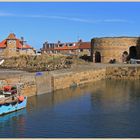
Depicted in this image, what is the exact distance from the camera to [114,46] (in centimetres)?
4278

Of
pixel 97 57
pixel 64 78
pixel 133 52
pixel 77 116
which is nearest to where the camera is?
pixel 77 116

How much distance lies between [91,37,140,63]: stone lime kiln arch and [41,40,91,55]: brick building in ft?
46.8

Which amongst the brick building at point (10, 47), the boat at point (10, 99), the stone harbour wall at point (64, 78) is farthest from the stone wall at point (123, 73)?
the brick building at point (10, 47)

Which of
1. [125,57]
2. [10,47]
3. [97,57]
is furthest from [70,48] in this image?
[125,57]

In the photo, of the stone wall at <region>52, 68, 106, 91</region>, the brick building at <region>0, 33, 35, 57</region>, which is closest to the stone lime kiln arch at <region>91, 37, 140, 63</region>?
the stone wall at <region>52, 68, 106, 91</region>

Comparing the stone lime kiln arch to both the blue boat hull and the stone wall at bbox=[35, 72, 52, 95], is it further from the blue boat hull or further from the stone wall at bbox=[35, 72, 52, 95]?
the blue boat hull

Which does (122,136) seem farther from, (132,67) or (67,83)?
(132,67)

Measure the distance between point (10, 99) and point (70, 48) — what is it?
136 ft

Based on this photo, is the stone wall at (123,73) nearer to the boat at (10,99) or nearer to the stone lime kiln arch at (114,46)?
the stone lime kiln arch at (114,46)

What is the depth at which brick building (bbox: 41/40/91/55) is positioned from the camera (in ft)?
197

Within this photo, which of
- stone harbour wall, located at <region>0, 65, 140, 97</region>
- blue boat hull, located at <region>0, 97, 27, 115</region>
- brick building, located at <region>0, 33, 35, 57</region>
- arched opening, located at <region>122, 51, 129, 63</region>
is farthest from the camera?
brick building, located at <region>0, 33, 35, 57</region>

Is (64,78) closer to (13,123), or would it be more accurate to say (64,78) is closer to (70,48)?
(13,123)

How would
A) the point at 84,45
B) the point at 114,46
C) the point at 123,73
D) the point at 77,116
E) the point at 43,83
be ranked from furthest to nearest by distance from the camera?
1. the point at 84,45
2. the point at 114,46
3. the point at 123,73
4. the point at 43,83
5. the point at 77,116

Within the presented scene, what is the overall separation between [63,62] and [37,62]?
4701 mm
